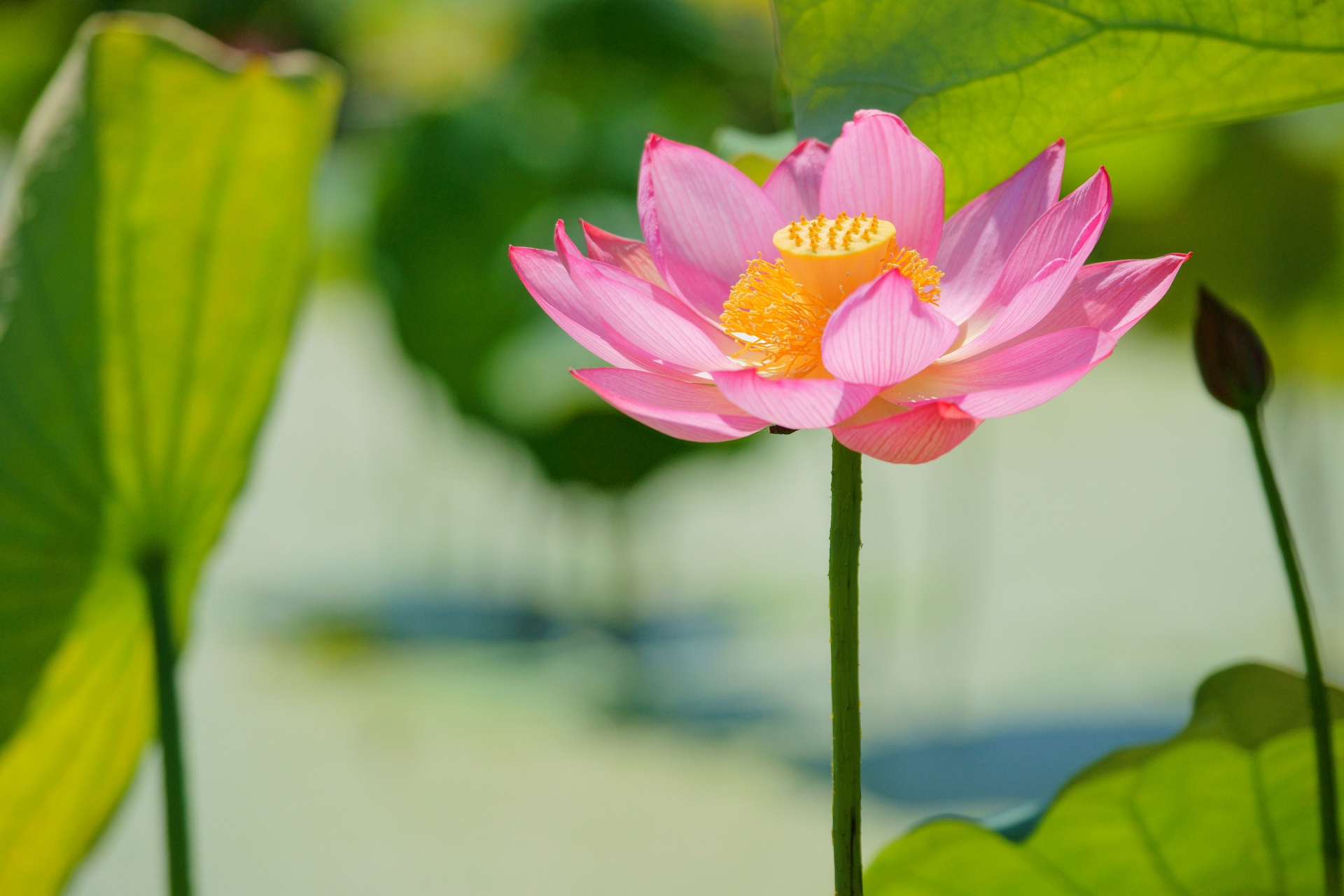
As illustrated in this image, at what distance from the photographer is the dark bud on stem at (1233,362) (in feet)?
0.64

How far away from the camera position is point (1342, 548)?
2.16m

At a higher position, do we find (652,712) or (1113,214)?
(1113,214)

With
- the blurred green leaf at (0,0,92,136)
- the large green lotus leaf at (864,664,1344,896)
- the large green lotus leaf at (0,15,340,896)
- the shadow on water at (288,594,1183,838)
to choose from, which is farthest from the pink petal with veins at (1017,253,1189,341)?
the blurred green leaf at (0,0,92,136)

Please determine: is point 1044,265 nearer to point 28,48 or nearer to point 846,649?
point 846,649

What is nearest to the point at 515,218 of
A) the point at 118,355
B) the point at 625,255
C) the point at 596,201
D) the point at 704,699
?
the point at 596,201

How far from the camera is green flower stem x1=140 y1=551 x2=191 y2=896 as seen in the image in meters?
0.26

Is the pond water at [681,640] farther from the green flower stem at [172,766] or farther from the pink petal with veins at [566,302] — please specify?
the pink petal with veins at [566,302]

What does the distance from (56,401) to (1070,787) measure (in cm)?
25

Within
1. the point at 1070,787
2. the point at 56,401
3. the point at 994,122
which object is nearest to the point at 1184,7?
the point at 994,122

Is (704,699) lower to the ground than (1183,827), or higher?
lower

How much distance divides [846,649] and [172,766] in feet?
0.59

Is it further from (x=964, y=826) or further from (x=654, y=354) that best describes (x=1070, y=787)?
(x=654, y=354)

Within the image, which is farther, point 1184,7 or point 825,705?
point 825,705

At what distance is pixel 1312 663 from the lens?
7.2 inches
